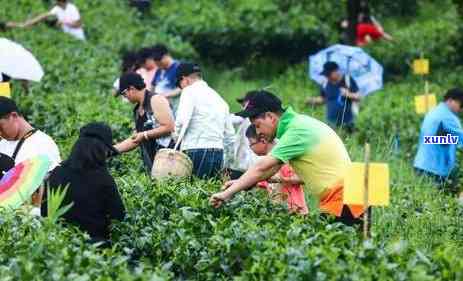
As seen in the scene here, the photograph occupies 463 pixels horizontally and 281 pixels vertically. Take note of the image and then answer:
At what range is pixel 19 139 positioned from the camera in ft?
31.0

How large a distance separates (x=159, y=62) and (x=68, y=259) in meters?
7.36

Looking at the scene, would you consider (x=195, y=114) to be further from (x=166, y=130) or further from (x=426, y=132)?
(x=426, y=132)

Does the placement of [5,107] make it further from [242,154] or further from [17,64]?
[17,64]

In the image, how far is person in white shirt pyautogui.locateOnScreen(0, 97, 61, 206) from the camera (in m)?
9.32

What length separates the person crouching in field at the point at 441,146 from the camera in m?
12.8

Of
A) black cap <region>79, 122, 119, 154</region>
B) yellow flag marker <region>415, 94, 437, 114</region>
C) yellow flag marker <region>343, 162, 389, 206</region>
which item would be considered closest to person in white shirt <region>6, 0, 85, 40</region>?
yellow flag marker <region>415, 94, 437, 114</region>

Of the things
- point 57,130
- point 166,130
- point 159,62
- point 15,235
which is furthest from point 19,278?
point 159,62

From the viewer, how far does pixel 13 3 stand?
71.4ft

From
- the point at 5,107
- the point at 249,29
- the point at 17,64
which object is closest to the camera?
the point at 5,107

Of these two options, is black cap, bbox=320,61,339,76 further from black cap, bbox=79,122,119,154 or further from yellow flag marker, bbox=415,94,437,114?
black cap, bbox=79,122,119,154

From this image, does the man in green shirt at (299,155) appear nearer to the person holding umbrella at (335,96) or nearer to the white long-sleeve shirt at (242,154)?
the white long-sleeve shirt at (242,154)

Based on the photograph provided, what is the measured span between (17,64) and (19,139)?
3798mm

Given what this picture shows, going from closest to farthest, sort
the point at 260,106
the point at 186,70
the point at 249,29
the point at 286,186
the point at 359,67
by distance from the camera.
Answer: the point at 260,106 → the point at 286,186 → the point at 186,70 → the point at 359,67 → the point at 249,29

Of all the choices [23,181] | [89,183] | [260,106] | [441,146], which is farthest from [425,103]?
[89,183]
